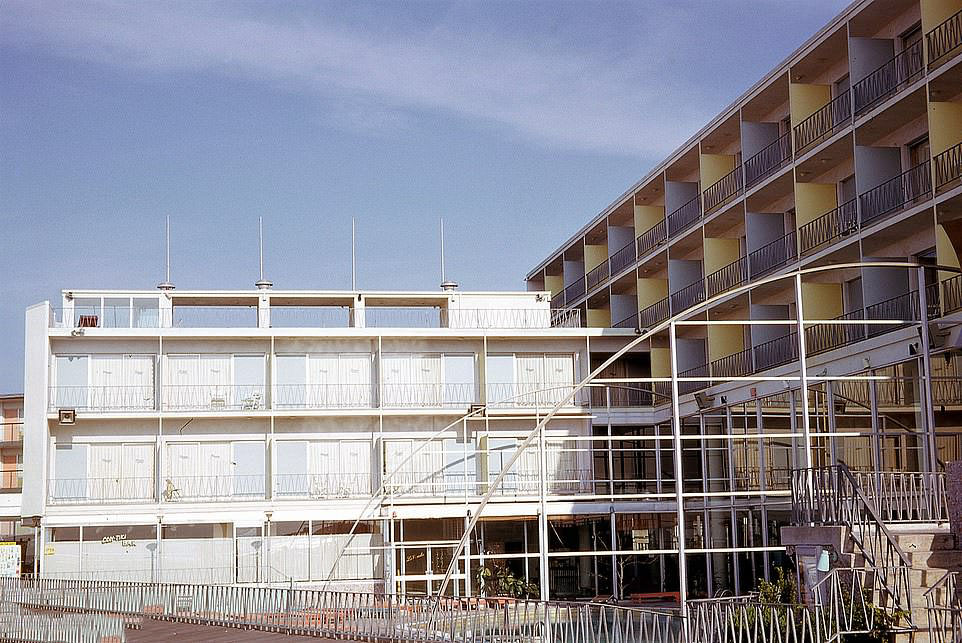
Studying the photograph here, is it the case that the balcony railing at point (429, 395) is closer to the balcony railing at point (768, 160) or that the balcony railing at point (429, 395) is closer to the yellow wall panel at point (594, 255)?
the yellow wall panel at point (594, 255)

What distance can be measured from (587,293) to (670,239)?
9.89 m

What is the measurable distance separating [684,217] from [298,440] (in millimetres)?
15447

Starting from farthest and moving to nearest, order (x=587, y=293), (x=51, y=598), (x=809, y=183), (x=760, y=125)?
(x=587, y=293), (x=760, y=125), (x=809, y=183), (x=51, y=598)

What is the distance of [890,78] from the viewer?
102ft

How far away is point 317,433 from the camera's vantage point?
44.6m

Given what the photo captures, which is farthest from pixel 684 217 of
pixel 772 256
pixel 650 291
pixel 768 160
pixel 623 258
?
pixel 772 256

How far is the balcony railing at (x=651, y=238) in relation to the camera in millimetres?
45378

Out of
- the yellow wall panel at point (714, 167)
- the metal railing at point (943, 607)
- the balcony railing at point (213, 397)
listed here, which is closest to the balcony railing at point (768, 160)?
the yellow wall panel at point (714, 167)

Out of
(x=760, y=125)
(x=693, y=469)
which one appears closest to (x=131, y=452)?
(x=693, y=469)

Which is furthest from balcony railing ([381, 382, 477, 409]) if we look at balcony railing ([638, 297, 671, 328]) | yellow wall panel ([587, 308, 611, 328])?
yellow wall panel ([587, 308, 611, 328])

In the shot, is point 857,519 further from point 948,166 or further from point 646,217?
point 646,217

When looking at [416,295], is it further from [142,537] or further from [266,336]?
[142,537]

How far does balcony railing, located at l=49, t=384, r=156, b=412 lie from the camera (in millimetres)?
43250

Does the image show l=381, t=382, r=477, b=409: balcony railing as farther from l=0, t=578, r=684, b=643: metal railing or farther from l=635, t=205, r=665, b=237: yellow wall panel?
l=0, t=578, r=684, b=643: metal railing
